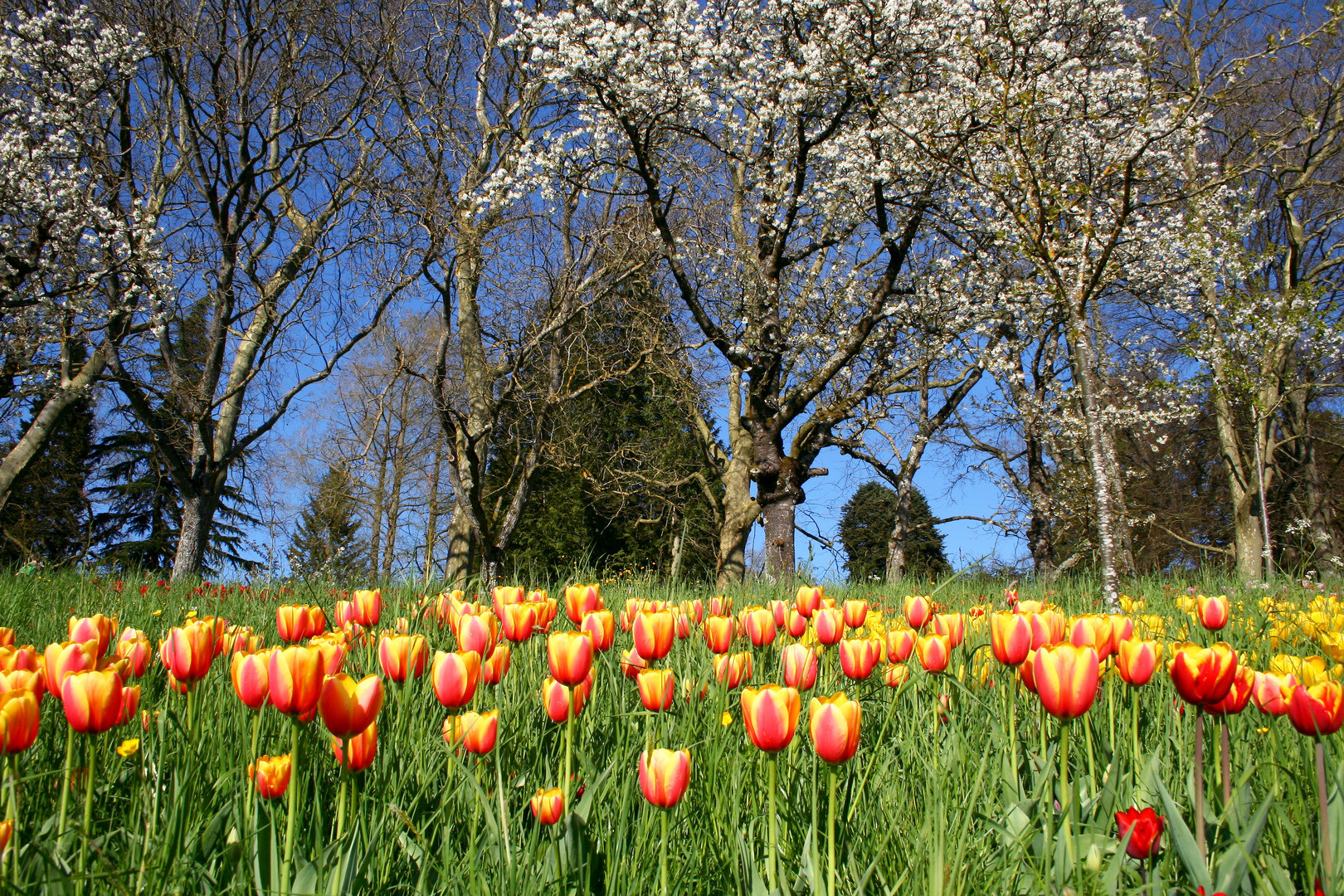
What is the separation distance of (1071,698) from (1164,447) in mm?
22358

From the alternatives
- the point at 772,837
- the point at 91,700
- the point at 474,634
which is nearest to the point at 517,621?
the point at 474,634

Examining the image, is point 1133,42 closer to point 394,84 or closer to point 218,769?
point 394,84

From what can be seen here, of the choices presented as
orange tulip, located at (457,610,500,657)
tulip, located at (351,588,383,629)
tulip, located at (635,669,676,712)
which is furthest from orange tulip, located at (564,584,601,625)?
tulip, located at (635,669,676,712)

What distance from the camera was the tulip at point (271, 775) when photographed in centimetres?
106

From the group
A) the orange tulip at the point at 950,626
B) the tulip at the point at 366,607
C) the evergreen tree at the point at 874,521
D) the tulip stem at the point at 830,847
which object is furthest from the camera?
the evergreen tree at the point at 874,521

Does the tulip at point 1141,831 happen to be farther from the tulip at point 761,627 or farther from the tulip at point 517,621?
the tulip at point 517,621

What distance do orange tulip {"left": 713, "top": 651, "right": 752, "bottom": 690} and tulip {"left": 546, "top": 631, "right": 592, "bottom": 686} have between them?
498mm

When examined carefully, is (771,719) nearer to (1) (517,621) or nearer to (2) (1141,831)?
(2) (1141,831)

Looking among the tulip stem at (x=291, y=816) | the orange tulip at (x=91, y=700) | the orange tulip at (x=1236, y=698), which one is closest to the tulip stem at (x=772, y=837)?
the tulip stem at (x=291, y=816)

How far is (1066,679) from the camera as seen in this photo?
105cm

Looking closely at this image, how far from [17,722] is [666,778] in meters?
0.83

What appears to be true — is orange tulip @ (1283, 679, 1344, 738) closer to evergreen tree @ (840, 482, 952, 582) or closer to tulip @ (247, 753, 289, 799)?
tulip @ (247, 753, 289, 799)

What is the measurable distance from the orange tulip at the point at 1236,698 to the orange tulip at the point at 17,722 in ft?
5.26

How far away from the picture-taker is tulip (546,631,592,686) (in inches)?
47.9
